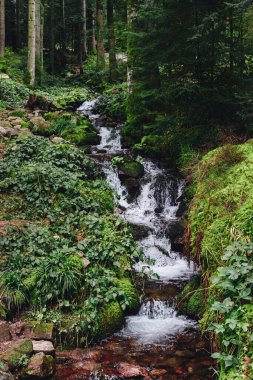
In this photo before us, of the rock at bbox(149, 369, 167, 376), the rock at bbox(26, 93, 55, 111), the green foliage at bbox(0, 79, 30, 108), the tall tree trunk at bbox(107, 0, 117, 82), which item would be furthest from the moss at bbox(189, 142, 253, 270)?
the tall tree trunk at bbox(107, 0, 117, 82)

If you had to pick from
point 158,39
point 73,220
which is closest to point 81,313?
Answer: point 73,220

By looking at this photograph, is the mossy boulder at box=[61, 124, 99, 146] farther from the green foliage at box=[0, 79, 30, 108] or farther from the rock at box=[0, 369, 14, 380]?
the rock at box=[0, 369, 14, 380]

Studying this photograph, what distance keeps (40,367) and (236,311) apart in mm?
2534

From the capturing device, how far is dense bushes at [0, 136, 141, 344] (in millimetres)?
6504

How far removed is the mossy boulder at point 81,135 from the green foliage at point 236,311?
9771 millimetres

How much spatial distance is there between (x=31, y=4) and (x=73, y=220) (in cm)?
1532

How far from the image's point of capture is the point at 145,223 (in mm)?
10250

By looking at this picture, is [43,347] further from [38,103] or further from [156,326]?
[38,103]

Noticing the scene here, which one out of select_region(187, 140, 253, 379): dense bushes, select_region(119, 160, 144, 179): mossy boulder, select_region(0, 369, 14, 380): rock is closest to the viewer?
select_region(187, 140, 253, 379): dense bushes

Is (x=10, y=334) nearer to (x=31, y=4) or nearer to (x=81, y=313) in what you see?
(x=81, y=313)

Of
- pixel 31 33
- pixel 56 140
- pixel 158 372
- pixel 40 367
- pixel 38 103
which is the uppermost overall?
pixel 31 33

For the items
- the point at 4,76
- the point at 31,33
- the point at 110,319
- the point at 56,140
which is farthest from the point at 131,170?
the point at 4,76

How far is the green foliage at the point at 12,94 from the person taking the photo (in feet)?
57.0

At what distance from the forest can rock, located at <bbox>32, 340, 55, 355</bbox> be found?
24mm
